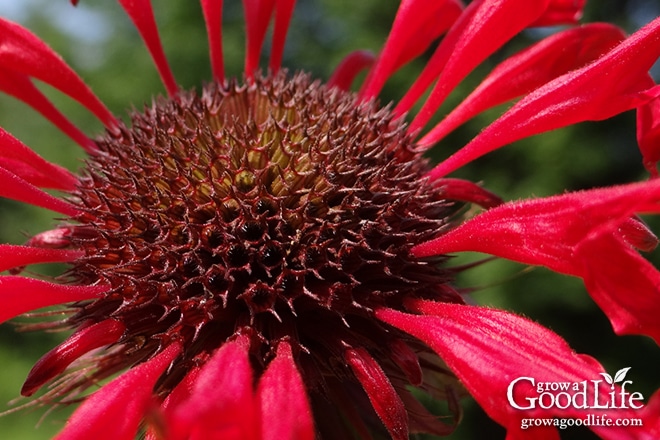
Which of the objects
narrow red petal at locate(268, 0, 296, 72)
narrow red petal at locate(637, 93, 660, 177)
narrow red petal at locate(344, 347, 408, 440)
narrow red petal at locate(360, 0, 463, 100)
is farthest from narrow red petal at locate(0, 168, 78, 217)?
narrow red petal at locate(637, 93, 660, 177)

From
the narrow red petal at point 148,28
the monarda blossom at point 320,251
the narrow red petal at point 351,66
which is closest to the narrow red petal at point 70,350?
the monarda blossom at point 320,251

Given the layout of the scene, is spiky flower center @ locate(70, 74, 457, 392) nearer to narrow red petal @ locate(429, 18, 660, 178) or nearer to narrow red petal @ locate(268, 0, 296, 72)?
narrow red petal @ locate(429, 18, 660, 178)

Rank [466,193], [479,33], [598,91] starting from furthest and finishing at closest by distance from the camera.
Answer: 1. [466,193]
2. [479,33]
3. [598,91]

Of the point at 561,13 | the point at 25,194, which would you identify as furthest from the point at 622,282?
the point at 25,194

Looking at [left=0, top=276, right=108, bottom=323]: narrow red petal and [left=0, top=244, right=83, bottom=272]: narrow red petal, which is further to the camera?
[left=0, top=244, right=83, bottom=272]: narrow red petal

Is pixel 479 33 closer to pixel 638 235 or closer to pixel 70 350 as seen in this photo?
pixel 638 235

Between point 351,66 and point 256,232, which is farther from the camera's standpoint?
point 351,66
